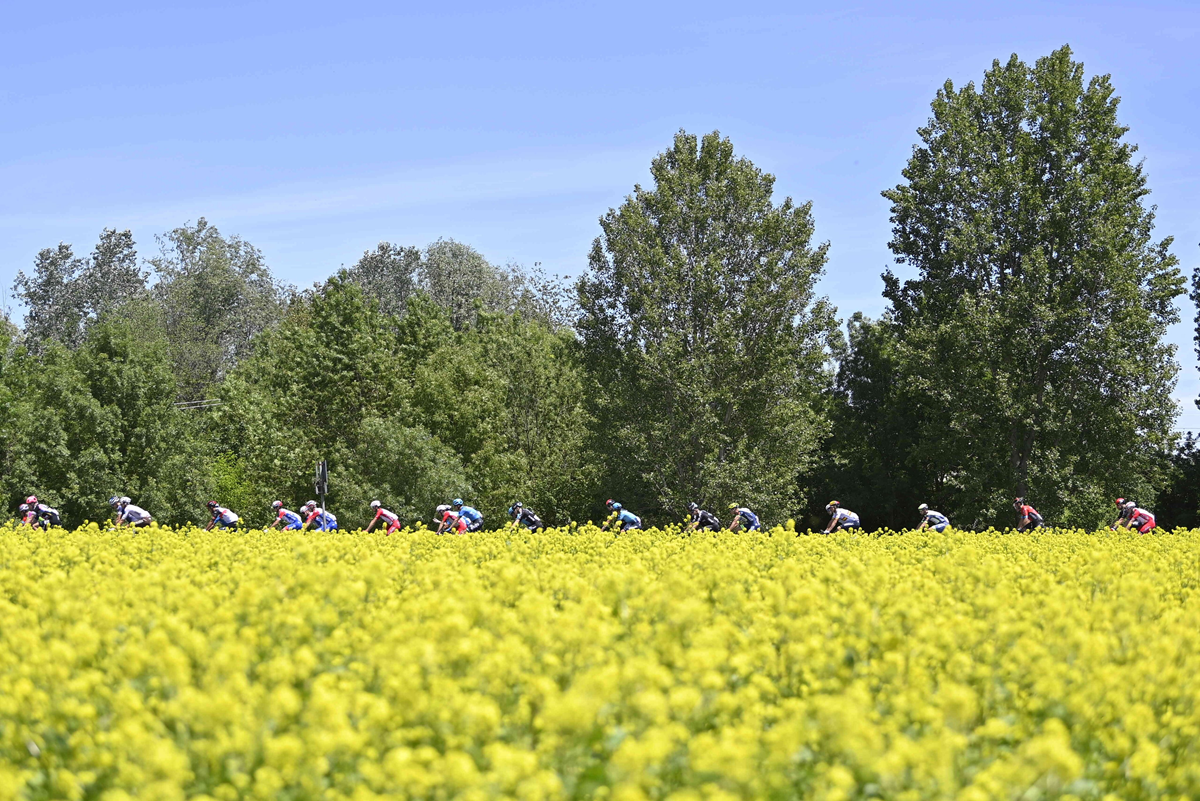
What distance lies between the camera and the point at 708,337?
39406mm

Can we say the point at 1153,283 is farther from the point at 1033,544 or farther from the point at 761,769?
the point at 761,769

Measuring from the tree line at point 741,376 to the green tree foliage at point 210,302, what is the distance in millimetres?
24190

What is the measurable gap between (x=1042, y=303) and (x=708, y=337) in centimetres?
1127

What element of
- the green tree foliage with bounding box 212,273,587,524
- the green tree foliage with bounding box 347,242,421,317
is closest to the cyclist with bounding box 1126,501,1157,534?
the green tree foliage with bounding box 212,273,587,524

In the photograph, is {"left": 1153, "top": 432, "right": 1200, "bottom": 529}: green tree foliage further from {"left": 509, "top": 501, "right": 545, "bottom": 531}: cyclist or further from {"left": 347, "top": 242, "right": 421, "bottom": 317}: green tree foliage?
{"left": 347, "top": 242, "right": 421, "bottom": 317}: green tree foliage

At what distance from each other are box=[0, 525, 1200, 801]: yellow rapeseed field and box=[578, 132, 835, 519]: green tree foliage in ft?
96.8

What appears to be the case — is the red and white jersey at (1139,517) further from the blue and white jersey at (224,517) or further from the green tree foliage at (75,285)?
A: the green tree foliage at (75,285)

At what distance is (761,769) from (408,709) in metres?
1.68

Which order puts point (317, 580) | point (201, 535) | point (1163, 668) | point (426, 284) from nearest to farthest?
1. point (1163, 668)
2. point (317, 580)
3. point (201, 535)
4. point (426, 284)

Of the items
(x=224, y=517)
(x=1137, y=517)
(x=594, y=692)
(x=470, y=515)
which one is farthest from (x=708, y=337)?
(x=594, y=692)

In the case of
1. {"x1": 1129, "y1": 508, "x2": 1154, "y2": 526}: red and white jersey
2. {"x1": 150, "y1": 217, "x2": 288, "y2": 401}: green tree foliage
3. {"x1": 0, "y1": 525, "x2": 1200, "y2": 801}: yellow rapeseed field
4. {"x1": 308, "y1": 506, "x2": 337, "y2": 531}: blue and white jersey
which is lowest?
{"x1": 0, "y1": 525, "x2": 1200, "y2": 801}: yellow rapeseed field

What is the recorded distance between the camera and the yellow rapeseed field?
4.74 meters

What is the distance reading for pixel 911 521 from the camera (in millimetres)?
50906

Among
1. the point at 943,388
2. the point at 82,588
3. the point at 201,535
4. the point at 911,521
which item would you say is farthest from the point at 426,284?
the point at 82,588
